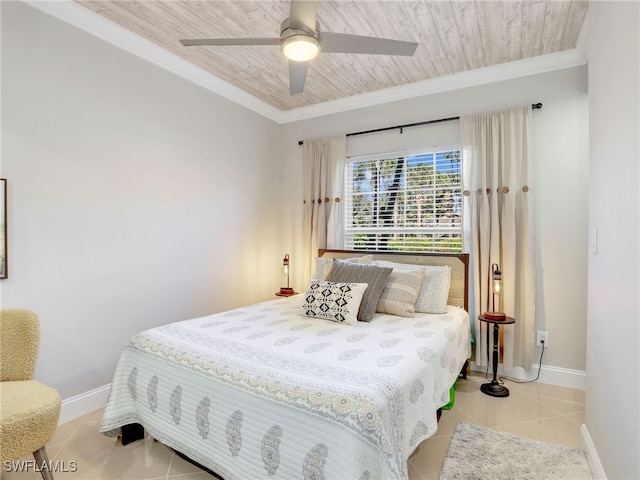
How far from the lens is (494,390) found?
9.38ft

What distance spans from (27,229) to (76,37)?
1.40 metres

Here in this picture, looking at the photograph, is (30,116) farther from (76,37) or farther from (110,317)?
(110,317)

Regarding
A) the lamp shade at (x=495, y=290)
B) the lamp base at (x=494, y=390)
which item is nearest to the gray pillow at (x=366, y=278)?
the lamp shade at (x=495, y=290)

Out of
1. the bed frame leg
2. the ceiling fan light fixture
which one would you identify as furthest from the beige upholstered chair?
the ceiling fan light fixture

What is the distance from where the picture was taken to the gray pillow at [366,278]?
265 centimetres

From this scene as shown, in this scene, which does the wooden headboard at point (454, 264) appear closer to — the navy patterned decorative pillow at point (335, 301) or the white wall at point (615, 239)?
the navy patterned decorative pillow at point (335, 301)

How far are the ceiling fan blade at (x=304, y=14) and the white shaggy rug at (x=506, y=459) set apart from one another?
2.50 m

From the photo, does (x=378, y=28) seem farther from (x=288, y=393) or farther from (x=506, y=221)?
(x=288, y=393)

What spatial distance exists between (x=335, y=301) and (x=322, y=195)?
1794mm

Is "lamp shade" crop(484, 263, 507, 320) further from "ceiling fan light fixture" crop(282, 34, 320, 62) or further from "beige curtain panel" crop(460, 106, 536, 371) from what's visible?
"ceiling fan light fixture" crop(282, 34, 320, 62)

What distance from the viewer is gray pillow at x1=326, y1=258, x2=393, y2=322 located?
2.65 m

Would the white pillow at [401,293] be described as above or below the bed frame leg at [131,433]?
above

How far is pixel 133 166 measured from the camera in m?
2.86

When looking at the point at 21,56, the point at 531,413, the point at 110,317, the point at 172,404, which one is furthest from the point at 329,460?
the point at 21,56
